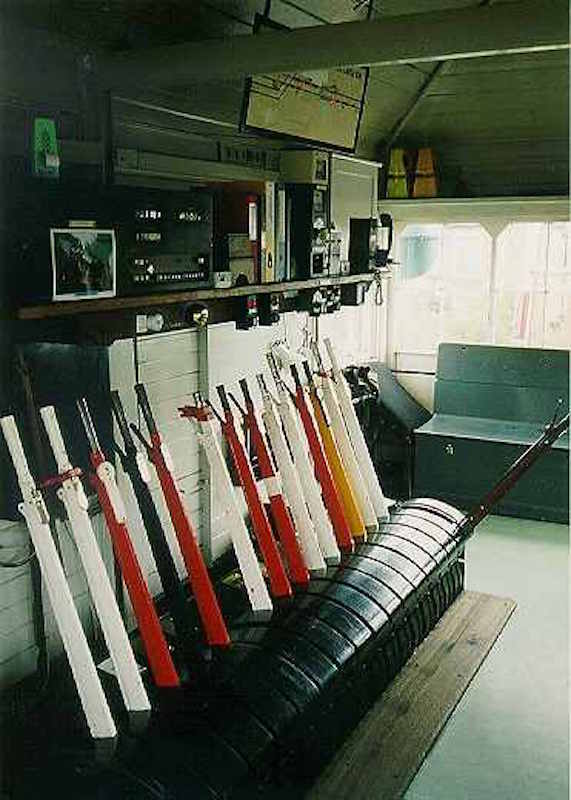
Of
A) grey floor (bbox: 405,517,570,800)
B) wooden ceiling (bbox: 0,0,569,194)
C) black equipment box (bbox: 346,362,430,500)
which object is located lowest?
grey floor (bbox: 405,517,570,800)

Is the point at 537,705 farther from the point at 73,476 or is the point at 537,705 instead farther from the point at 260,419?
the point at 73,476

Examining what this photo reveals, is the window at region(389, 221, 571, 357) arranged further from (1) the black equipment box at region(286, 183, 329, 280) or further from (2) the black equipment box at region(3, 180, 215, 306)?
(2) the black equipment box at region(3, 180, 215, 306)

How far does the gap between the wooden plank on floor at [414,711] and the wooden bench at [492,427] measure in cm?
158

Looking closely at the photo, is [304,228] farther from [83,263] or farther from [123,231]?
[83,263]

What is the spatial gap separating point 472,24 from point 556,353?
4032 millimetres

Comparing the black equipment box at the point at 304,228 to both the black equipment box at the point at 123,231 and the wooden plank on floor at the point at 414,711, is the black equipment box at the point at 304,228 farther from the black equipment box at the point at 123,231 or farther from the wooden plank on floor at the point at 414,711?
the wooden plank on floor at the point at 414,711

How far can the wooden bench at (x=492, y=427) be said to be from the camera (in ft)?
19.5

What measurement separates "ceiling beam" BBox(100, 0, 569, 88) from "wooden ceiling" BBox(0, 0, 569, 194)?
0.72 ft

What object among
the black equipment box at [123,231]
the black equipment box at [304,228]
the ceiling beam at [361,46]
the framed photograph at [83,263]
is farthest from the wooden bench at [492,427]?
the framed photograph at [83,263]

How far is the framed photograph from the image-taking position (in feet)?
8.24

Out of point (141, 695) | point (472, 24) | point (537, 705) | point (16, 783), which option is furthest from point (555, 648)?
point (472, 24)

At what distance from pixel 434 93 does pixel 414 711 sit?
13.7 feet

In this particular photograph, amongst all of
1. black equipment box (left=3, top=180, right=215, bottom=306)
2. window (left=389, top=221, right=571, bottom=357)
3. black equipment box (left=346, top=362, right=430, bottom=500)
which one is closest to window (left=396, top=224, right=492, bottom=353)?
window (left=389, top=221, right=571, bottom=357)

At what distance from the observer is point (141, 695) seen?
9.24 ft
